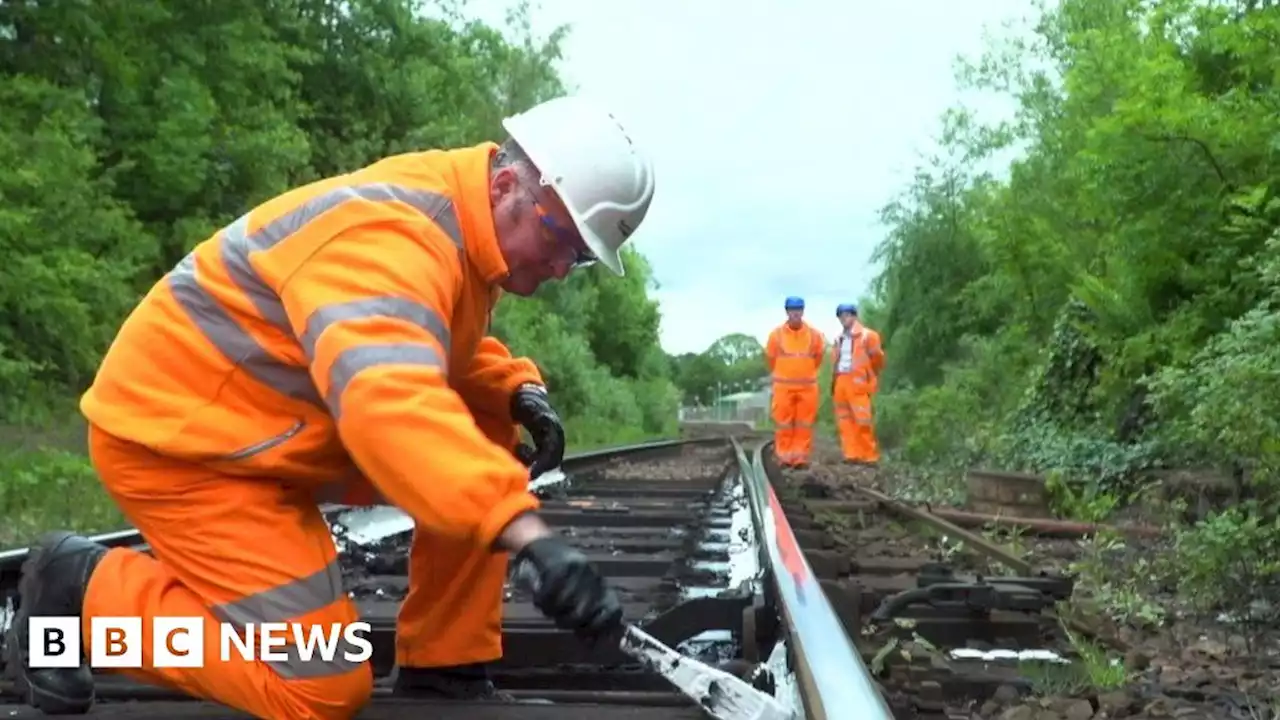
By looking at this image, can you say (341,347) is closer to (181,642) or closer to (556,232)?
(556,232)

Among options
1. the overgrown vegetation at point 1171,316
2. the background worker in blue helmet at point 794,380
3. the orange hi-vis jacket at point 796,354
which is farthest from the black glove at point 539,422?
the orange hi-vis jacket at point 796,354

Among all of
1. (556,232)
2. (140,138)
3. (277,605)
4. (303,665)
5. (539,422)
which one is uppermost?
(140,138)

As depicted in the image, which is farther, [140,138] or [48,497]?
[140,138]

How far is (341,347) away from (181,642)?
0.74 metres

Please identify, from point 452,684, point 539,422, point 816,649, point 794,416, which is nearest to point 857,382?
point 794,416

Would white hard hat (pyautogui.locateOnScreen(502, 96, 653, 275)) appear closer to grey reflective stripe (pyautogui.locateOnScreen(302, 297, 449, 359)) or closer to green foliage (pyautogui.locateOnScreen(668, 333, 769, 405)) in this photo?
grey reflective stripe (pyautogui.locateOnScreen(302, 297, 449, 359))

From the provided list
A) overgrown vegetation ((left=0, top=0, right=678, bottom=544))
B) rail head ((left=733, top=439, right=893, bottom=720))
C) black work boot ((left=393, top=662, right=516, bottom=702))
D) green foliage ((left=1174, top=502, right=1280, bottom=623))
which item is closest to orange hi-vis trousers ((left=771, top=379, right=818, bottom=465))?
overgrown vegetation ((left=0, top=0, right=678, bottom=544))

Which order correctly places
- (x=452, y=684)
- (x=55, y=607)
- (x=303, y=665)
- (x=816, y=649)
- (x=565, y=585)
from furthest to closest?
1. (x=452, y=684)
2. (x=55, y=607)
3. (x=816, y=649)
4. (x=303, y=665)
5. (x=565, y=585)

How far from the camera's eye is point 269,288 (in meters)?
2.45

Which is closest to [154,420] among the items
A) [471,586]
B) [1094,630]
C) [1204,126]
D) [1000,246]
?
[471,586]

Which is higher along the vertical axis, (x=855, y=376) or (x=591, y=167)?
(x=591, y=167)

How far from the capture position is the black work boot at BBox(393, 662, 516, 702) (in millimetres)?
2916

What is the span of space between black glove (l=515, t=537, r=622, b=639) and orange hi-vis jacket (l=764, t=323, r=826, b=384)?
11.3 m

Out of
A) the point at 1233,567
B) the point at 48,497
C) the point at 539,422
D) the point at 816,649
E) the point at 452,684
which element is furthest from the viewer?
the point at 48,497
